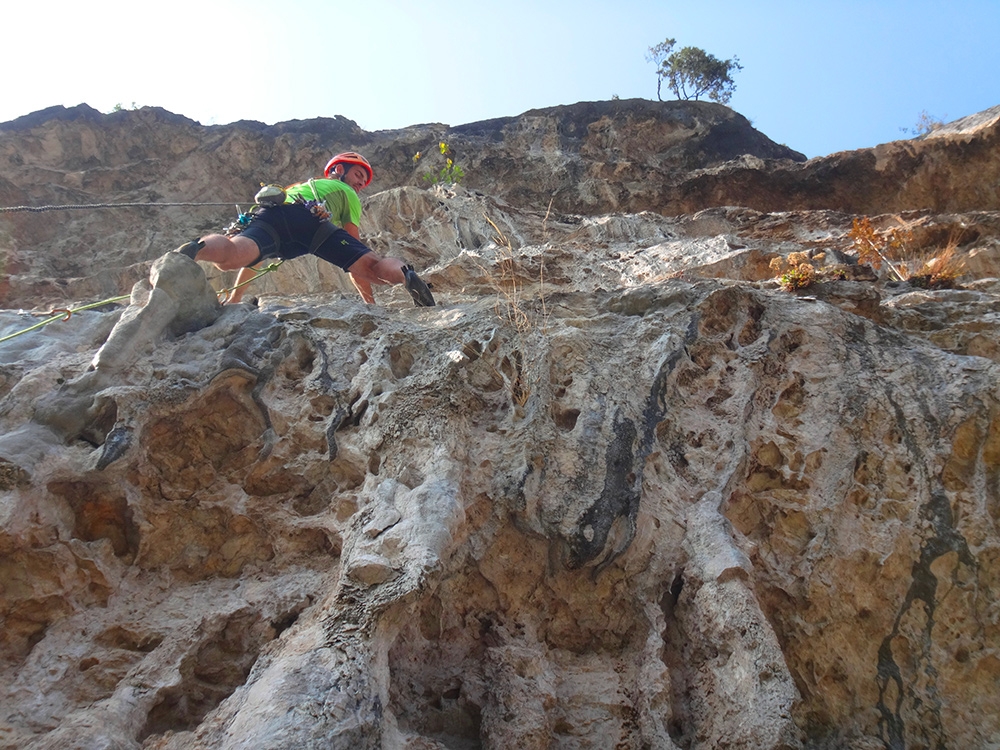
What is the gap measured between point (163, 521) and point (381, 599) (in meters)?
1.16

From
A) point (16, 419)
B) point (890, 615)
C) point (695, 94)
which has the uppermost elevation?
point (695, 94)

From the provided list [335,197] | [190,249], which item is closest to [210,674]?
[190,249]

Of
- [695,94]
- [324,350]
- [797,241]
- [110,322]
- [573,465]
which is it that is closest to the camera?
[573,465]

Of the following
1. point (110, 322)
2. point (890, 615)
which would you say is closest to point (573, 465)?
point (890, 615)

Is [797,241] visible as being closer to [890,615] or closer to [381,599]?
[890,615]

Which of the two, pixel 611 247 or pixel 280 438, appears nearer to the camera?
pixel 280 438

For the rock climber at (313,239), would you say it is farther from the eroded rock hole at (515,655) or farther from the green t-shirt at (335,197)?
the eroded rock hole at (515,655)

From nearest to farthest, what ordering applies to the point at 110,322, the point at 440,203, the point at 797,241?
1. the point at 110,322
2. the point at 797,241
3. the point at 440,203

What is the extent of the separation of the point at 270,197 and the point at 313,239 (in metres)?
0.40

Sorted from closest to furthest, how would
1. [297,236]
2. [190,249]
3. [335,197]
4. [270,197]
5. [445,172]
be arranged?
[190,249]
[270,197]
[297,236]
[335,197]
[445,172]

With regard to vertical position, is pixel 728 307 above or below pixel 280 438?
above

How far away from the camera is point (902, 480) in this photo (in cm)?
276

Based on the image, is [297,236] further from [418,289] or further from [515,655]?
[515,655]

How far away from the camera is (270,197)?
4312 mm
